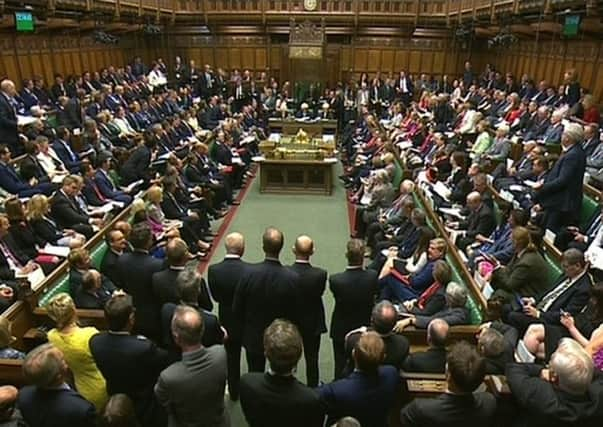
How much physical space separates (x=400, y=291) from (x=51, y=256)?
11.6ft

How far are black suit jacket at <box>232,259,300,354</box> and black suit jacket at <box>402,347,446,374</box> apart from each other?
36.0 inches

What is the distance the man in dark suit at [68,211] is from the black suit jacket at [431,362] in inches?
176

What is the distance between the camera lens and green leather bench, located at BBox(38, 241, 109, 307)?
399 centimetres

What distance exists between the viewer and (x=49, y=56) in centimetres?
1365

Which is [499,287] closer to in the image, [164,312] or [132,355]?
[164,312]

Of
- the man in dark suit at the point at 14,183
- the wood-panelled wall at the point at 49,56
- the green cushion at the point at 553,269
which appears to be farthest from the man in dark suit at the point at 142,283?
the wood-panelled wall at the point at 49,56

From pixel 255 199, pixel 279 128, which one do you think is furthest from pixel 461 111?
pixel 255 199

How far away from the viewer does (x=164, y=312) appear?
320cm

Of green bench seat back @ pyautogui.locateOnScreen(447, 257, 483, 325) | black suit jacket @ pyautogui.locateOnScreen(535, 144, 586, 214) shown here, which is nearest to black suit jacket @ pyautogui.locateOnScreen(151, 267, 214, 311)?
green bench seat back @ pyautogui.locateOnScreen(447, 257, 483, 325)

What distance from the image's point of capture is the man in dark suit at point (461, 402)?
7.32 ft

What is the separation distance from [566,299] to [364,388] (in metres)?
2.05

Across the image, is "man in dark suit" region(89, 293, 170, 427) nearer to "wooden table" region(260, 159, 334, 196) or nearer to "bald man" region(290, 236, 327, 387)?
"bald man" region(290, 236, 327, 387)

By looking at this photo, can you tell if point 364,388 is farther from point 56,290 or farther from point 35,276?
point 35,276

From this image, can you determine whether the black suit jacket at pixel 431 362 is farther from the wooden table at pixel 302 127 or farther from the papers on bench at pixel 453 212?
the wooden table at pixel 302 127
